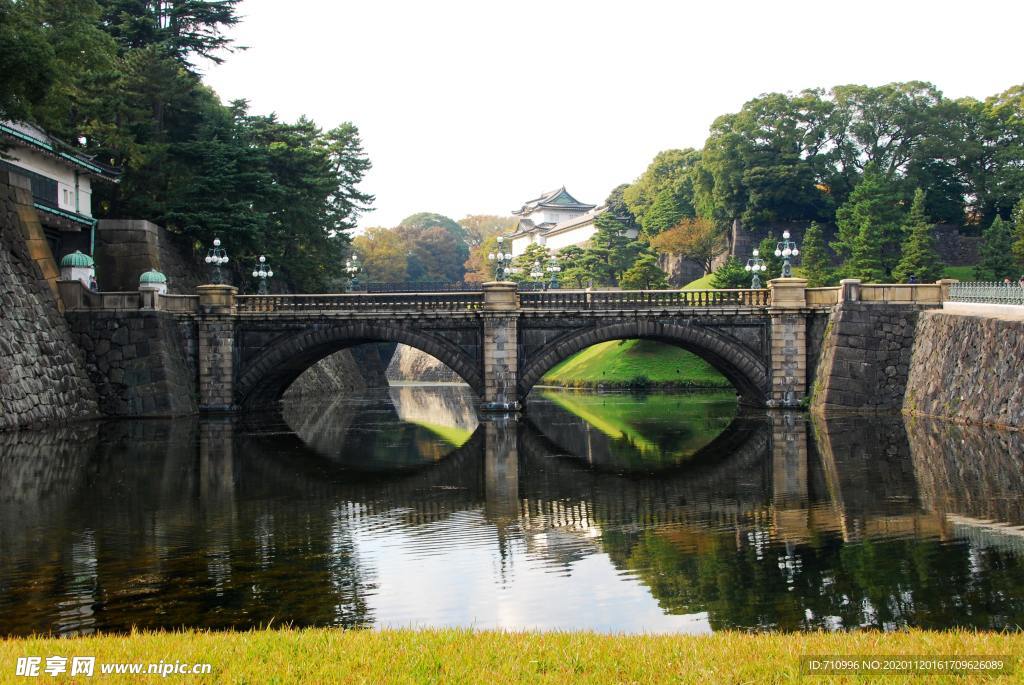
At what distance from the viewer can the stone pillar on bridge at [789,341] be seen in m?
48.7

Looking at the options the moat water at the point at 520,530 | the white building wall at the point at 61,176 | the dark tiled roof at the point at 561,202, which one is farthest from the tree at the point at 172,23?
the dark tiled roof at the point at 561,202

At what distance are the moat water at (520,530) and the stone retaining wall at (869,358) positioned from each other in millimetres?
5128

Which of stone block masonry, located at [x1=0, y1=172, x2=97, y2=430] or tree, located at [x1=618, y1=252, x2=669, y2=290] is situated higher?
tree, located at [x1=618, y1=252, x2=669, y2=290]

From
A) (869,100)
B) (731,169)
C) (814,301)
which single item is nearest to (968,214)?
(869,100)

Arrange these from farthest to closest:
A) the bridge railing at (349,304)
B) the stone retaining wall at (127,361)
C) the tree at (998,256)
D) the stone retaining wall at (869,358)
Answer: the tree at (998,256), the bridge railing at (349,304), the stone retaining wall at (127,361), the stone retaining wall at (869,358)

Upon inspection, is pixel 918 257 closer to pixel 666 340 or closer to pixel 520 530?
pixel 666 340

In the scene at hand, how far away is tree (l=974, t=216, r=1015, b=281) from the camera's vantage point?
70.7 m

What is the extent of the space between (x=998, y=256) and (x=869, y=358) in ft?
100

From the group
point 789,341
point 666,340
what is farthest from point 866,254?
point 666,340

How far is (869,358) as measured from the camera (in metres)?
46.3

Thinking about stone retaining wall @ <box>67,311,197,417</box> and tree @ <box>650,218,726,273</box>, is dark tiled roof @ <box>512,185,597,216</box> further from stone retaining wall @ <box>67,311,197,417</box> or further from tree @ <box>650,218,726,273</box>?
stone retaining wall @ <box>67,311,197,417</box>

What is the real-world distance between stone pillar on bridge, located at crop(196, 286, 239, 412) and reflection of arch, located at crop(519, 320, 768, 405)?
13.9 meters

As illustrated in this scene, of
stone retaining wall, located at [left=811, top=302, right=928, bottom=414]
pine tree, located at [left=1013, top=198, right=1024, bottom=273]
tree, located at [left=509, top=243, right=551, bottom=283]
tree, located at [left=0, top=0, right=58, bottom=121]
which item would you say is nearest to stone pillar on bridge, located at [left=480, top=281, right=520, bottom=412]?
stone retaining wall, located at [left=811, top=302, right=928, bottom=414]

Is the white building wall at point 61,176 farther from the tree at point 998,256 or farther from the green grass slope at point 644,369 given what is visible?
the tree at point 998,256
